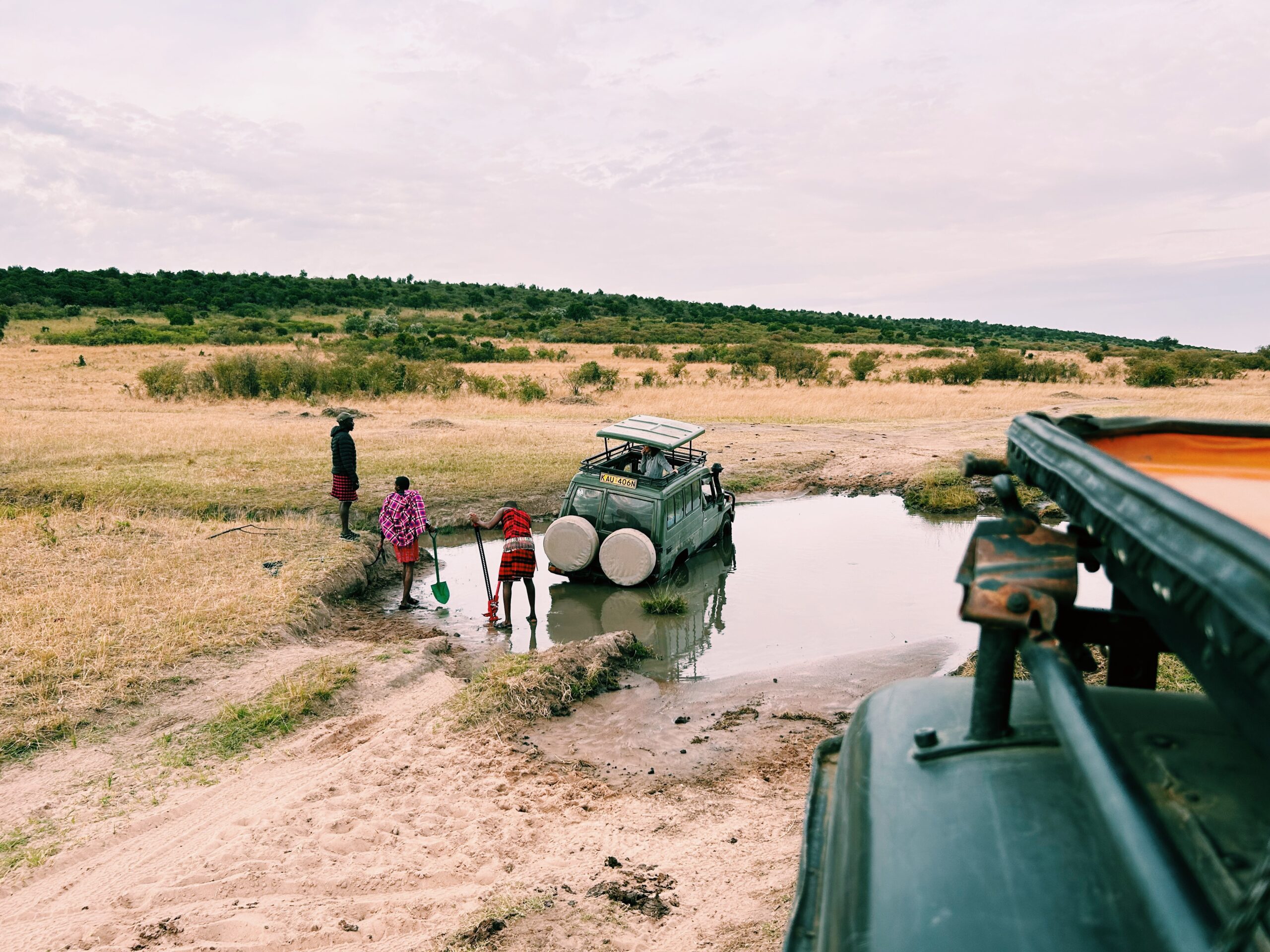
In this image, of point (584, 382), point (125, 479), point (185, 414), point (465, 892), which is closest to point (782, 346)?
point (584, 382)

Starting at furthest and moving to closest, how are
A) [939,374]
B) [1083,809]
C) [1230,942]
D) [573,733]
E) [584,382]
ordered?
[939,374], [584,382], [573,733], [1083,809], [1230,942]

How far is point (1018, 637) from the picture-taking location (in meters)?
1.86

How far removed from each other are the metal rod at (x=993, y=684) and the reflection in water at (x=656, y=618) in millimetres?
6918

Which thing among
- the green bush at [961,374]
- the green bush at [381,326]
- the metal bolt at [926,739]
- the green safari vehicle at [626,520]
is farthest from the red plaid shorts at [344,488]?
the green bush at [381,326]

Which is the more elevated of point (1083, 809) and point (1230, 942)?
point (1230, 942)

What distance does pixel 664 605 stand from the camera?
10.9 meters

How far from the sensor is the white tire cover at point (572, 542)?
11.0 m

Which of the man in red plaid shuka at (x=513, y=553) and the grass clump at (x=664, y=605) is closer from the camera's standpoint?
the man in red plaid shuka at (x=513, y=553)

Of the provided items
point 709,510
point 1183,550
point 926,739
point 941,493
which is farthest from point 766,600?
point 1183,550

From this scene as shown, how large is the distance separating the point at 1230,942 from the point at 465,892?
4453 millimetres

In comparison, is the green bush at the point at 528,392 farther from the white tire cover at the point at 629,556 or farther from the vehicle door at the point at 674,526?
the white tire cover at the point at 629,556

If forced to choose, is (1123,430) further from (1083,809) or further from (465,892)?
(465,892)

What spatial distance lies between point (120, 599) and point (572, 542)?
5098 mm

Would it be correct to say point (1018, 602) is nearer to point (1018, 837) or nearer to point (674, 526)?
point (1018, 837)
